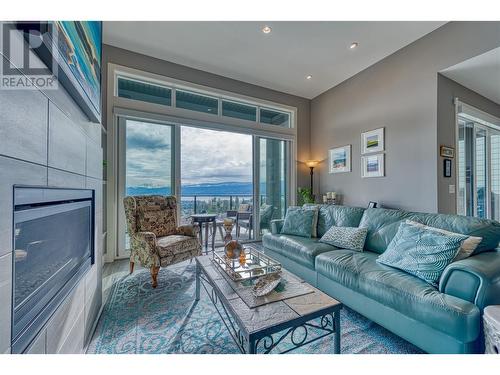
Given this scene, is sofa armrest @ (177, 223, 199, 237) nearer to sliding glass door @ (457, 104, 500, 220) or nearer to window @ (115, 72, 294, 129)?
window @ (115, 72, 294, 129)

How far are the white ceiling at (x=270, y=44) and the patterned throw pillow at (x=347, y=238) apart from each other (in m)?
2.62

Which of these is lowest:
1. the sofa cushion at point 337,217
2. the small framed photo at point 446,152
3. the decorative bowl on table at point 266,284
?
the decorative bowl on table at point 266,284

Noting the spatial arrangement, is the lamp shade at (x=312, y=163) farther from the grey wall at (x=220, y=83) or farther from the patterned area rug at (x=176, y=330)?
the patterned area rug at (x=176, y=330)

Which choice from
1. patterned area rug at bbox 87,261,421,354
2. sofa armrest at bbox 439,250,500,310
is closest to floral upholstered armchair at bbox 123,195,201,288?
patterned area rug at bbox 87,261,421,354

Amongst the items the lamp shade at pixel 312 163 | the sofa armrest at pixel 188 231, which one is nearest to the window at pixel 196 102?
the sofa armrest at pixel 188 231

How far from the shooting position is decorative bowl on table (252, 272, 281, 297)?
4.51 ft

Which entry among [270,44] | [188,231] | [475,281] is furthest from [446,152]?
[188,231]

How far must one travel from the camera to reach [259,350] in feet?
4.99

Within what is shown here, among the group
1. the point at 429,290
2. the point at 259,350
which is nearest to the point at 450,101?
the point at 429,290

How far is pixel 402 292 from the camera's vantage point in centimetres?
144

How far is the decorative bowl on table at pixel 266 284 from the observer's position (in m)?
1.38

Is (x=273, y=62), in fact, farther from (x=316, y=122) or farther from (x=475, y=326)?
(x=475, y=326)

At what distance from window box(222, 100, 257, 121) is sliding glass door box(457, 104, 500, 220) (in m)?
3.40

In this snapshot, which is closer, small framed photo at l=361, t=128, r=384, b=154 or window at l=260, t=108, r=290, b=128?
small framed photo at l=361, t=128, r=384, b=154
